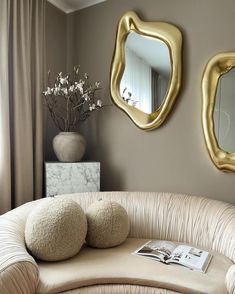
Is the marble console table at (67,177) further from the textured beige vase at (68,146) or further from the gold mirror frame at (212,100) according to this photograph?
the gold mirror frame at (212,100)

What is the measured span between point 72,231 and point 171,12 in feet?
6.07

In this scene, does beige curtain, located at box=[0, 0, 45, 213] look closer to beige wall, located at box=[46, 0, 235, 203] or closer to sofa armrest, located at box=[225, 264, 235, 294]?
beige wall, located at box=[46, 0, 235, 203]

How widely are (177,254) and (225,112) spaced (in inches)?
42.1

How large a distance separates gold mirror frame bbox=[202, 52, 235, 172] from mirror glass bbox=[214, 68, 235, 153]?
27 millimetres

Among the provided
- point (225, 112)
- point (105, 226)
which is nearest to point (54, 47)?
point (225, 112)

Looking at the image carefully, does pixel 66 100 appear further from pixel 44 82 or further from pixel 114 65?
pixel 114 65

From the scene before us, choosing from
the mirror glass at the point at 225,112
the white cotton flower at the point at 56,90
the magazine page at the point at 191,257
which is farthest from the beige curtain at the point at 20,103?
the mirror glass at the point at 225,112

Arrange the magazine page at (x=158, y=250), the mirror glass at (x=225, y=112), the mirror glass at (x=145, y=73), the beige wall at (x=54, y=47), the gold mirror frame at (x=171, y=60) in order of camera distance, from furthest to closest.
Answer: the beige wall at (x=54, y=47) < the mirror glass at (x=145, y=73) < the gold mirror frame at (x=171, y=60) < the mirror glass at (x=225, y=112) < the magazine page at (x=158, y=250)

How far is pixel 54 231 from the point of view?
1.57 metres

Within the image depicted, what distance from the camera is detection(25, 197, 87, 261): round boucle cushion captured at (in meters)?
1.56

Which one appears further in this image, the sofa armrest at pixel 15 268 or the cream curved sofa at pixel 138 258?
the cream curved sofa at pixel 138 258

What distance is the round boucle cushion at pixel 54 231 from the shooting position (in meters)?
1.56

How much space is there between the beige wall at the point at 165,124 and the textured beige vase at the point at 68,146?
12.9 inches

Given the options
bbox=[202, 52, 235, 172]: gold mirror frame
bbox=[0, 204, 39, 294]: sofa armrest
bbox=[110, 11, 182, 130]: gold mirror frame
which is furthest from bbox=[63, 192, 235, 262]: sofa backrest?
bbox=[0, 204, 39, 294]: sofa armrest
